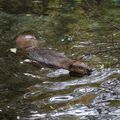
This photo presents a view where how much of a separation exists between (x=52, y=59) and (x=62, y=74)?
369 mm

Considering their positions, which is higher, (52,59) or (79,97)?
(52,59)

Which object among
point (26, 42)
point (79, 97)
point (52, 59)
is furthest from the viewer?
point (26, 42)

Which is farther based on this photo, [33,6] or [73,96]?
[33,6]

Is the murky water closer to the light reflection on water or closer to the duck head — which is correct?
the light reflection on water

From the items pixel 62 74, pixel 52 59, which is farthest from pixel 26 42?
pixel 62 74

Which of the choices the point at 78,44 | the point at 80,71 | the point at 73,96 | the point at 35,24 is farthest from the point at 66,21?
the point at 73,96

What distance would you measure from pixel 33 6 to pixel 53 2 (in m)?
0.49

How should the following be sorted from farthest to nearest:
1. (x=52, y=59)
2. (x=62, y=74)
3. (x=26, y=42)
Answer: (x=26, y=42) → (x=52, y=59) → (x=62, y=74)

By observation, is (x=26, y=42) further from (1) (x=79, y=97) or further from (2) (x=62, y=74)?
(1) (x=79, y=97)

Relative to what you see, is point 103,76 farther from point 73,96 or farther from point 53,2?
point 53,2

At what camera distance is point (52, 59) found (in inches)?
269

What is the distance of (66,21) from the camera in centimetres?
909

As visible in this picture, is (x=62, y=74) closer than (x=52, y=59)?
Yes

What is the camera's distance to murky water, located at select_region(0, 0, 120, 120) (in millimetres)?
5438
